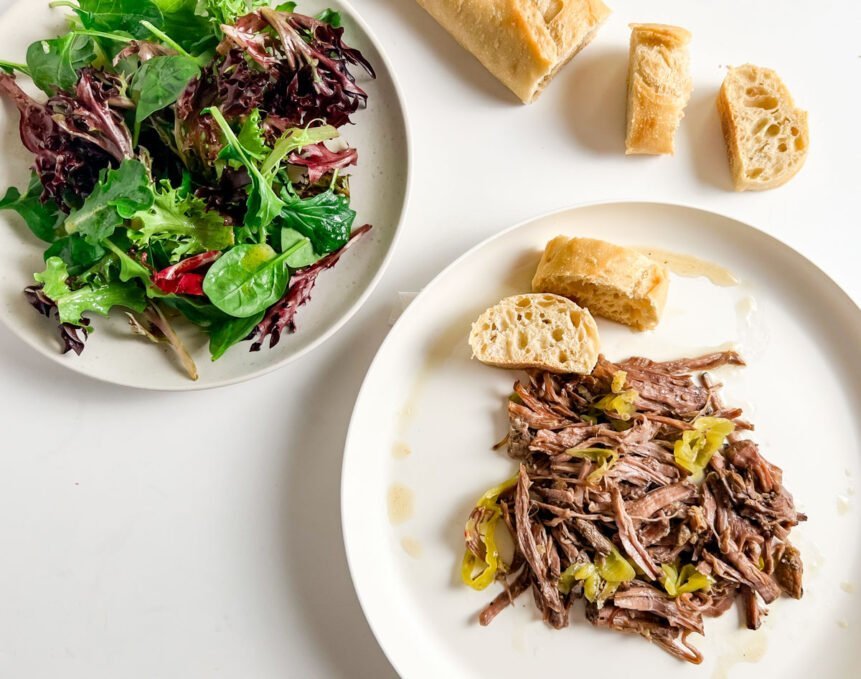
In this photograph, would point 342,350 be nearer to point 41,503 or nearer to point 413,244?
point 413,244

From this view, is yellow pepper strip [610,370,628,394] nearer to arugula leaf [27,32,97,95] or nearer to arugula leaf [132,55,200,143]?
arugula leaf [132,55,200,143]

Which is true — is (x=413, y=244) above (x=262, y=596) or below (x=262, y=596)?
above

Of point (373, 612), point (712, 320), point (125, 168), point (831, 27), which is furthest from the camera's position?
point (831, 27)

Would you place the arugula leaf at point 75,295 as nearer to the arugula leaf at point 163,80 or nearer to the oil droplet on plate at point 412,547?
the arugula leaf at point 163,80

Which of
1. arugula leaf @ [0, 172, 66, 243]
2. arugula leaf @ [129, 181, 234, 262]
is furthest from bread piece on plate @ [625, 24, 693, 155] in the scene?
arugula leaf @ [0, 172, 66, 243]

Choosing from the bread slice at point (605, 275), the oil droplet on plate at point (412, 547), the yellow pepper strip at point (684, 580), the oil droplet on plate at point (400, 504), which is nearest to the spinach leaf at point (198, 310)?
the oil droplet on plate at point (400, 504)

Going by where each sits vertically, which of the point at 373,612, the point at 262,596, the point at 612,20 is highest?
the point at 612,20

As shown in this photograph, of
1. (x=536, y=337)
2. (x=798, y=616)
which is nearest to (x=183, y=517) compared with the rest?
(x=536, y=337)
